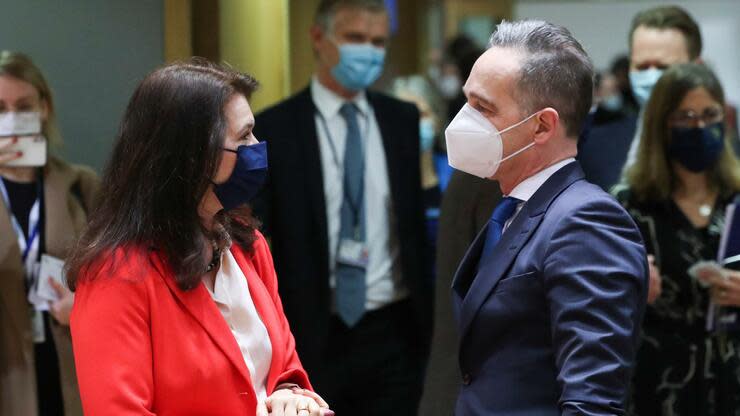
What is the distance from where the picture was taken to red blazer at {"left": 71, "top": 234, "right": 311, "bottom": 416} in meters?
2.30

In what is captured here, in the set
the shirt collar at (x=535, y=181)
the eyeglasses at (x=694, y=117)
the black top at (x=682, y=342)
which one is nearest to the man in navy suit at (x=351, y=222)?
the black top at (x=682, y=342)

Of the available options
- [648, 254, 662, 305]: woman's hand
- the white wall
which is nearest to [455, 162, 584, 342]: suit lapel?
[648, 254, 662, 305]: woman's hand

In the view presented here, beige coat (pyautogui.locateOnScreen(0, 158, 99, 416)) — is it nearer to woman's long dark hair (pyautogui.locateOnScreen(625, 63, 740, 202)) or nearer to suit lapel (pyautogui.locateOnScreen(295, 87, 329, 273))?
suit lapel (pyautogui.locateOnScreen(295, 87, 329, 273))

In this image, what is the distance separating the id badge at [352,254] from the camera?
406 cm

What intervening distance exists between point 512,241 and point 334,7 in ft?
7.08

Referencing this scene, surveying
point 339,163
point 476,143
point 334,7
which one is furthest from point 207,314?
point 334,7

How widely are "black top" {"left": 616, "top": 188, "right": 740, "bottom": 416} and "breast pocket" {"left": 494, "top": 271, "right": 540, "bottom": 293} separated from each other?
148cm

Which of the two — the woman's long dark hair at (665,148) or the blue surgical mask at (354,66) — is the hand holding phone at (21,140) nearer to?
the blue surgical mask at (354,66)

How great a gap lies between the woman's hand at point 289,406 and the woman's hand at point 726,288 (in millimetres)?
1678

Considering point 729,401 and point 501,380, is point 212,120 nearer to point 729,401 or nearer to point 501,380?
point 501,380

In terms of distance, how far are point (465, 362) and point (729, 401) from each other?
5.15 feet

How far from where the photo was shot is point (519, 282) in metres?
2.37

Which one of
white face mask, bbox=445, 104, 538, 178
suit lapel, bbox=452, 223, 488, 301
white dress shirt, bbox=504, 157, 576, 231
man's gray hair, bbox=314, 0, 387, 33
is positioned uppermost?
man's gray hair, bbox=314, 0, 387, 33

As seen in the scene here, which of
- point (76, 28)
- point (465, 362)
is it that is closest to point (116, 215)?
point (465, 362)
